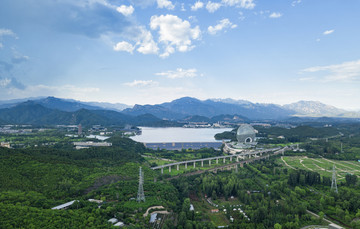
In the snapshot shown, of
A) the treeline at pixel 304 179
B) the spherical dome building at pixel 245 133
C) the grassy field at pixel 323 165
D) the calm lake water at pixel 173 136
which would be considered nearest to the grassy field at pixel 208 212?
the treeline at pixel 304 179

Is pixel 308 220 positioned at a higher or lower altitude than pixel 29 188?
lower

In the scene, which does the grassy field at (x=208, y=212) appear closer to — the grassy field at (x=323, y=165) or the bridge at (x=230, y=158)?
the bridge at (x=230, y=158)

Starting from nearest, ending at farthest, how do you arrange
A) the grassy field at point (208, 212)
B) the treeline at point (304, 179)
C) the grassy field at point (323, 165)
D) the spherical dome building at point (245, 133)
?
the grassy field at point (208, 212), the treeline at point (304, 179), the grassy field at point (323, 165), the spherical dome building at point (245, 133)

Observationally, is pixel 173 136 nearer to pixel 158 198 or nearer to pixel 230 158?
pixel 230 158

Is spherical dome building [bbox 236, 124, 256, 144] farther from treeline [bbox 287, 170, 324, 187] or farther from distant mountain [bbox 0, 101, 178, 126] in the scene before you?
distant mountain [bbox 0, 101, 178, 126]

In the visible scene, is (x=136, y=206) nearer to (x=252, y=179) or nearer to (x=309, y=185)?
(x=252, y=179)

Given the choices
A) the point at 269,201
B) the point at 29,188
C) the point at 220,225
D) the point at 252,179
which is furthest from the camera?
the point at 252,179

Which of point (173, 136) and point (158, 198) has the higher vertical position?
point (173, 136)

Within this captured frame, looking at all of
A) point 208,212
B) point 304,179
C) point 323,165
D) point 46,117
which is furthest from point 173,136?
point 46,117

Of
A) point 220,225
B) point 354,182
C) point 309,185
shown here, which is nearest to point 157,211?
point 220,225
